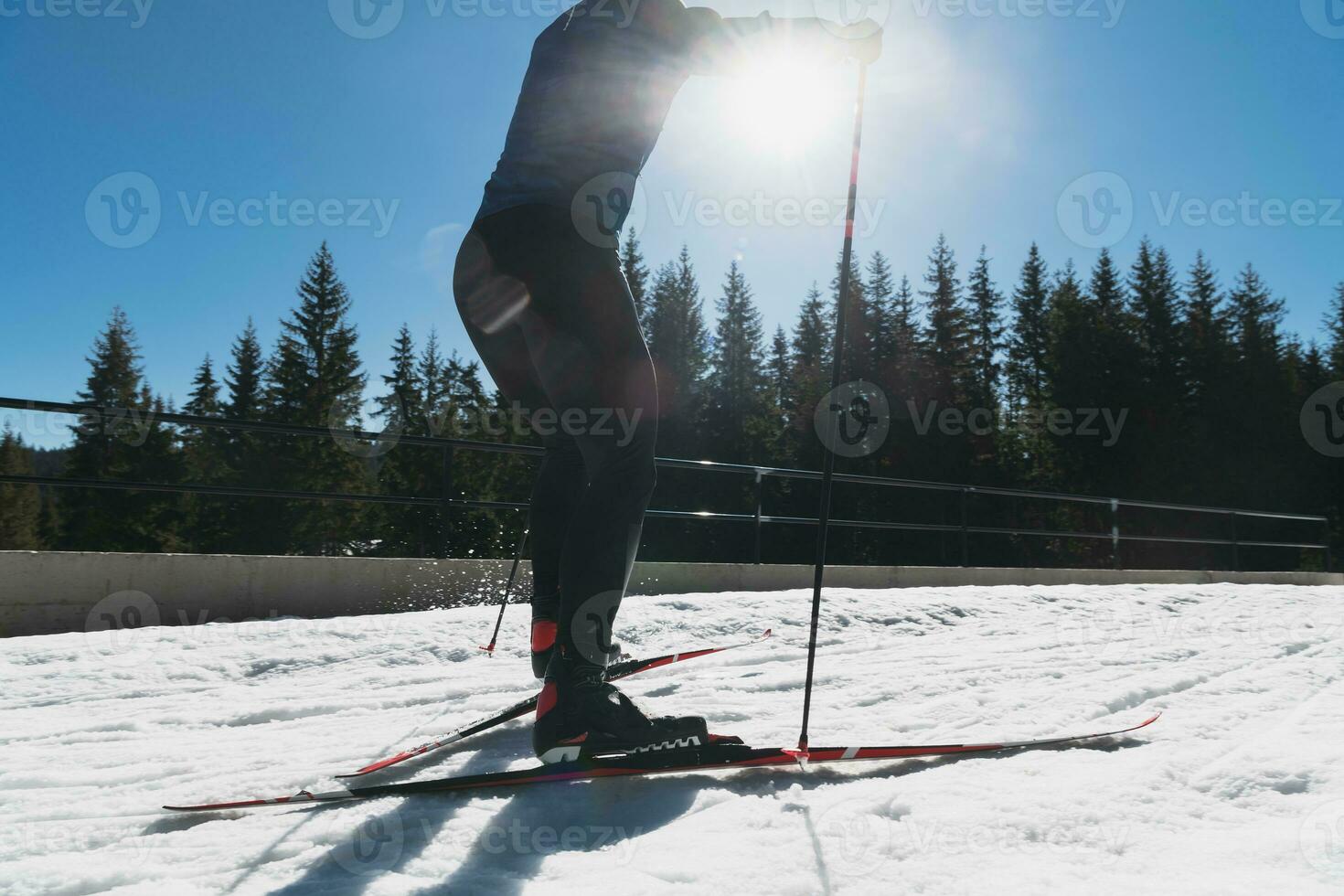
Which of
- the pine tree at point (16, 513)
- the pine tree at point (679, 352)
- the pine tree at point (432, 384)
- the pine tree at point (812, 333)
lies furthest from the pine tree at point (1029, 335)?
the pine tree at point (16, 513)

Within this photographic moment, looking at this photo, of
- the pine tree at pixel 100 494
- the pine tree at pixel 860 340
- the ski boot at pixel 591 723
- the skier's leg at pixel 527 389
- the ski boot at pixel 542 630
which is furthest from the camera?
the pine tree at pixel 860 340

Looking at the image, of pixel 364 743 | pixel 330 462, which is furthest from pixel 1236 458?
pixel 364 743

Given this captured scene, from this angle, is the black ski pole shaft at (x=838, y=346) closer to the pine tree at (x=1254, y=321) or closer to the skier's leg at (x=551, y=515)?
the skier's leg at (x=551, y=515)

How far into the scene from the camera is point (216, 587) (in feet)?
14.0

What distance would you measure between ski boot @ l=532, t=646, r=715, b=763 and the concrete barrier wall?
3.20m

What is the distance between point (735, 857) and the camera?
1144mm

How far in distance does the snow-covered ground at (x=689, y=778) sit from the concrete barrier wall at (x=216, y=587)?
3.70 feet

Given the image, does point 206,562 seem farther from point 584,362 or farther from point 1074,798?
point 1074,798

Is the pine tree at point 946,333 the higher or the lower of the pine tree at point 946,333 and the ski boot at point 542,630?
the higher

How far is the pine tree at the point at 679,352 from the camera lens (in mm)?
36222

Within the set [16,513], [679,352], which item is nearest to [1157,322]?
[679,352]

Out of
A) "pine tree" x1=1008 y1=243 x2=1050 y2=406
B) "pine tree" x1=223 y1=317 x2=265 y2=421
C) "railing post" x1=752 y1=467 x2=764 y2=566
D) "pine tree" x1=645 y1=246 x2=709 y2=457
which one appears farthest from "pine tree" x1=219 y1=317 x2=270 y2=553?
"pine tree" x1=1008 y1=243 x2=1050 y2=406

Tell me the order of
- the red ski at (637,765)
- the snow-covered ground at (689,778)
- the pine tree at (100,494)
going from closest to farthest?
the snow-covered ground at (689,778) < the red ski at (637,765) < the pine tree at (100,494)

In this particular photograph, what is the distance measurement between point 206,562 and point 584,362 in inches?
141
